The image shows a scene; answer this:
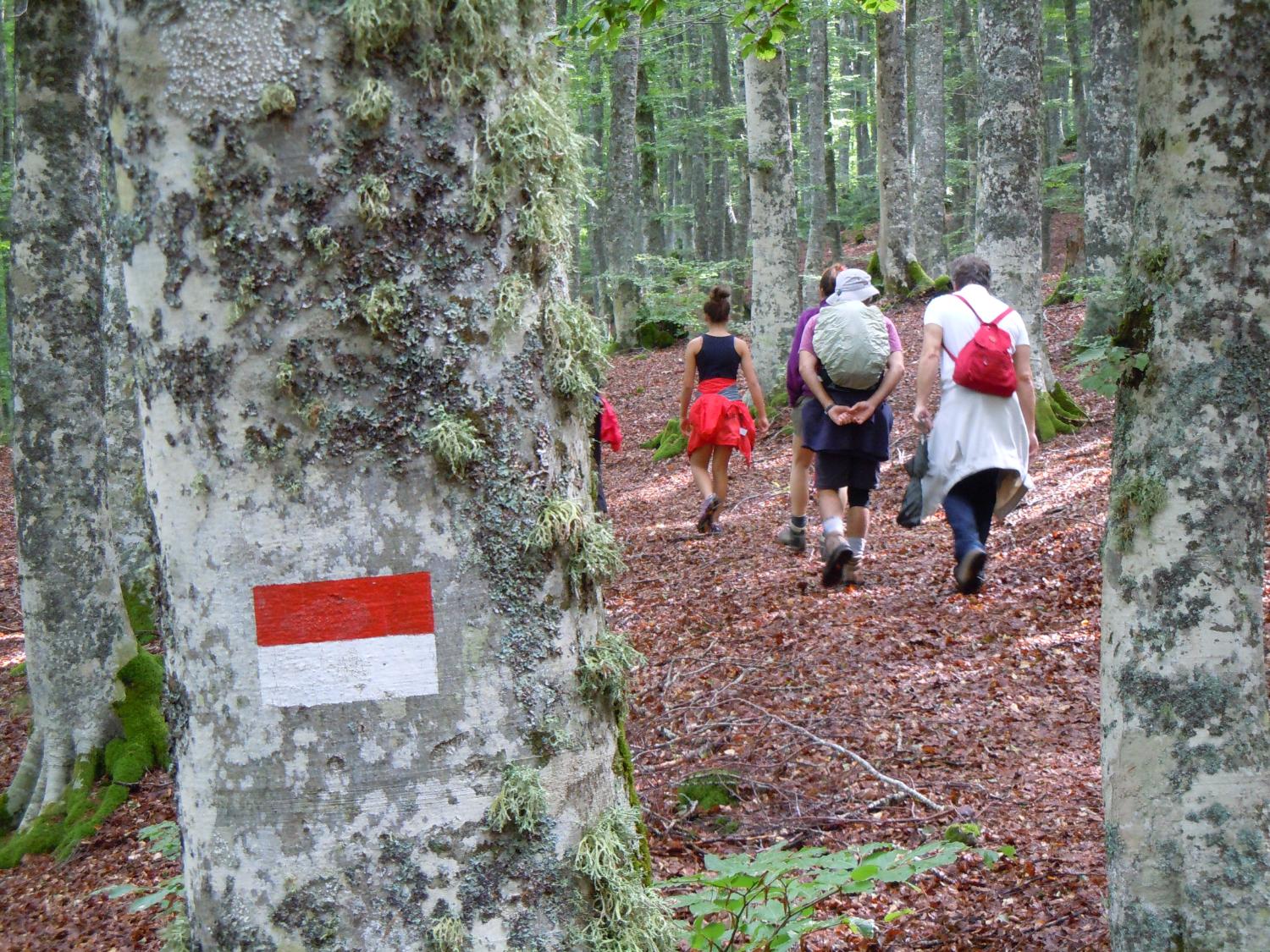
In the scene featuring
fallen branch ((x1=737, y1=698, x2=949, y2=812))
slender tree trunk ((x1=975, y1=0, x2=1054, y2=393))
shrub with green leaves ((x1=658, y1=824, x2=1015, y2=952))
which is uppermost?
slender tree trunk ((x1=975, y1=0, x2=1054, y2=393))

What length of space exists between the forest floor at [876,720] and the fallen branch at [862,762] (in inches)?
1.2

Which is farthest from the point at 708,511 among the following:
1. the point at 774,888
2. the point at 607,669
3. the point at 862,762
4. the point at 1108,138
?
the point at 607,669

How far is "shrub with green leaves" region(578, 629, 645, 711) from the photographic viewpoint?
5.88 feet

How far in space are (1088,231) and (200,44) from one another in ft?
43.6

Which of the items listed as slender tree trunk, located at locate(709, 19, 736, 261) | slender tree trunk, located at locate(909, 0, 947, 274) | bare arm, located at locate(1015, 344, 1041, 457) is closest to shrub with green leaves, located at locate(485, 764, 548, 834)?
bare arm, located at locate(1015, 344, 1041, 457)

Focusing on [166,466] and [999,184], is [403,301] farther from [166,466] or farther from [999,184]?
[999,184]

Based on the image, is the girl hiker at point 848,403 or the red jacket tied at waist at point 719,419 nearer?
the girl hiker at point 848,403

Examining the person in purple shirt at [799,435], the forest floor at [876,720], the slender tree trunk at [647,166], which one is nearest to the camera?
the forest floor at [876,720]

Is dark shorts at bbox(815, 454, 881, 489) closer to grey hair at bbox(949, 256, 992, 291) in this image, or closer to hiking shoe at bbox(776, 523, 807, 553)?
hiking shoe at bbox(776, 523, 807, 553)

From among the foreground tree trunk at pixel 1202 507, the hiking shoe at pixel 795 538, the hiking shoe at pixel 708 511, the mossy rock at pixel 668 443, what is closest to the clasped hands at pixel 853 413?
the hiking shoe at pixel 795 538

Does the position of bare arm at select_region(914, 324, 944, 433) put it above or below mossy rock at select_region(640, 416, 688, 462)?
above

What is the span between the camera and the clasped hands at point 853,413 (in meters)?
7.02

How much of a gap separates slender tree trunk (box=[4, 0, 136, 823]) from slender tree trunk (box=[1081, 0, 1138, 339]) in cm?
1049

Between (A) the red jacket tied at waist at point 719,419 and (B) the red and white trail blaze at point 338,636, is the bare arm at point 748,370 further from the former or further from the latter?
(B) the red and white trail blaze at point 338,636
